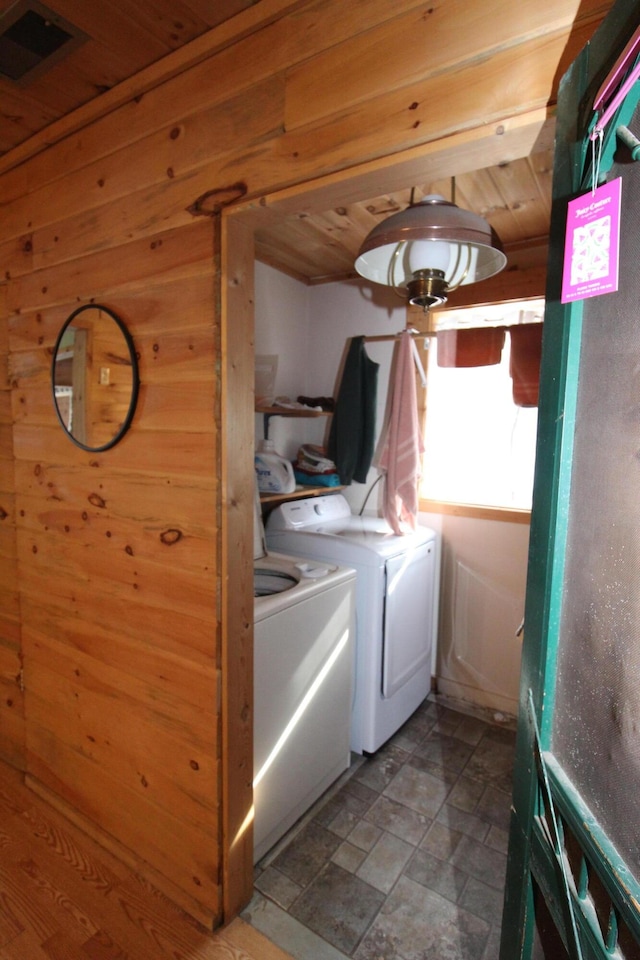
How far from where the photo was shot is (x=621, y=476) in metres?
0.65

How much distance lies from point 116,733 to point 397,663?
1.26 m

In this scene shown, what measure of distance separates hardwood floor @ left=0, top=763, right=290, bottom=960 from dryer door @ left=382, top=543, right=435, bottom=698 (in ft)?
3.66

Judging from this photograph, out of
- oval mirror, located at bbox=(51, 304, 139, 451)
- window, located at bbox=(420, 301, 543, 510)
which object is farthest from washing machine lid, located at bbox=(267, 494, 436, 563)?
oval mirror, located at bbox=(51, 304, 139, 451)

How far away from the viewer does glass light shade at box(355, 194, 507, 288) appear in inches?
46.4

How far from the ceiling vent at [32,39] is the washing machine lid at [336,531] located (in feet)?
6.10

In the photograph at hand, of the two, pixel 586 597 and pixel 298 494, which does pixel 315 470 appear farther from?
pixel 586 597

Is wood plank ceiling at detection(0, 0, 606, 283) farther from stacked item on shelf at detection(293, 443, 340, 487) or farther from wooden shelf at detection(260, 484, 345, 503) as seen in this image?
wooden shelf at detection(260, 484, 345, 503)

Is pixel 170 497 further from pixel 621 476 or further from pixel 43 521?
pixel 621 476

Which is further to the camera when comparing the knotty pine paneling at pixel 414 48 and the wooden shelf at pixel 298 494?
the wooden shelf at pixel 298 494

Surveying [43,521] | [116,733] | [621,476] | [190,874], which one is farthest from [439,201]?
[190,874]

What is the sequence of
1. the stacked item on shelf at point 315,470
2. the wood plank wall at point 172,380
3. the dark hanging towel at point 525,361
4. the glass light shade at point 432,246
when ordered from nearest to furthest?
the wood plank wall at point 172,380
the glass light shade at point 432,246
the dark hanging towel at point 525,361
the stacked item on shelf at point 315,470

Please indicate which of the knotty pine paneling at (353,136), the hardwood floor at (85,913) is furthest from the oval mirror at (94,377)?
the hardwood floor at (85,913)

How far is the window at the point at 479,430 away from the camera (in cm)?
260

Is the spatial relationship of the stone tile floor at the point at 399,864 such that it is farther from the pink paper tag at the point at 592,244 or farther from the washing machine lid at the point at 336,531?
the pink paper tag at the point at 592,244
